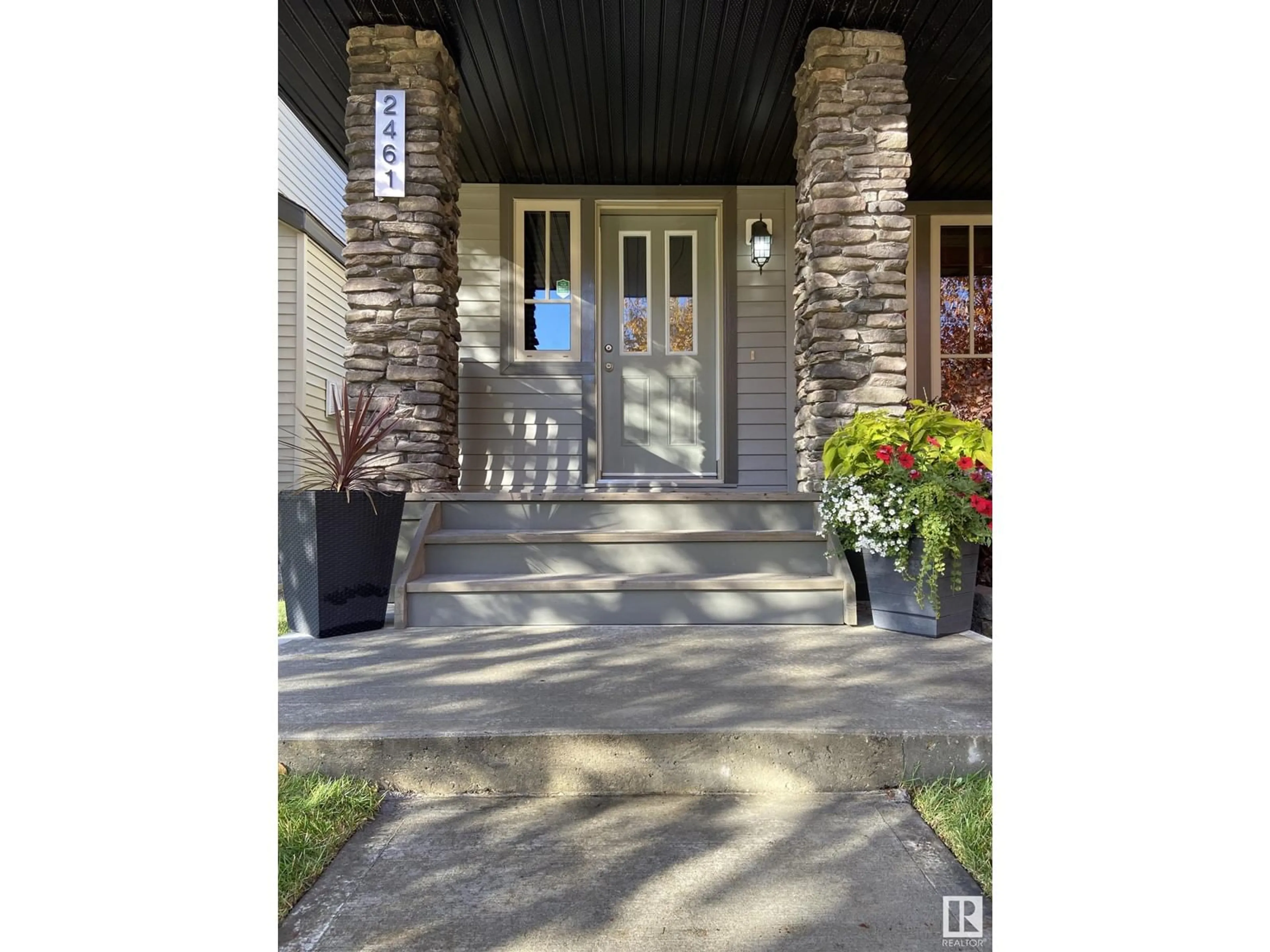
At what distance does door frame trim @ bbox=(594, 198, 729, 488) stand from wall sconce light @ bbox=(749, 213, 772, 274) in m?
0.24

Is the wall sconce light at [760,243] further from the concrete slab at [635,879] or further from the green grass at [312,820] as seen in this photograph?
the green grass at [312,820]

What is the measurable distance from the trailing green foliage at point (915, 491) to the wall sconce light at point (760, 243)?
7.25 feet

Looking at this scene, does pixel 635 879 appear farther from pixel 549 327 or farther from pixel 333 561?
pixel 549 327

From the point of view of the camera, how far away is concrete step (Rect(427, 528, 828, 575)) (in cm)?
316

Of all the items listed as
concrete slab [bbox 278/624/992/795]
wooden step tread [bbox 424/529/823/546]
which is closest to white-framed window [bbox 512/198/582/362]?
wooden step tread [bbox 424/529/823/546]

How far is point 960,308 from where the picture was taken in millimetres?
5438

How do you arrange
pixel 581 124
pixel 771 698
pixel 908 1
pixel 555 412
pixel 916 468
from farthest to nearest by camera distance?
pixel 555 412 → pixel 581 124 → pixel 908 1 → pixel 916 468 → pixel 771 698

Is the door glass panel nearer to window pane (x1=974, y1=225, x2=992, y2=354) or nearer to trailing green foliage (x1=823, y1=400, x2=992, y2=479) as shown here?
trailing green foliage (x1=823, y1=400, x2=992, y2=479)

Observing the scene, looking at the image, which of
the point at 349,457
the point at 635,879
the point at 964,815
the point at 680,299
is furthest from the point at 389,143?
the point at 964,815
